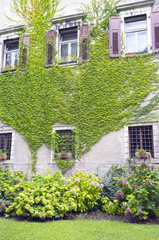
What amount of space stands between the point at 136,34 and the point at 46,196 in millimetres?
6713

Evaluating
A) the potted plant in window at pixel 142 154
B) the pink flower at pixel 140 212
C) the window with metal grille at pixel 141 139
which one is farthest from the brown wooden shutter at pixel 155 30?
the pink flower at pixel 140 212

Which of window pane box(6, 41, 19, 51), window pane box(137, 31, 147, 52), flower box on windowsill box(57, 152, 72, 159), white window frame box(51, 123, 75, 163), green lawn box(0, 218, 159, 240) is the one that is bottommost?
green lawn box(0, 218, 159, 240)

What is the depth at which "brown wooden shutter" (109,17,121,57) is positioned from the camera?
31.2 feet

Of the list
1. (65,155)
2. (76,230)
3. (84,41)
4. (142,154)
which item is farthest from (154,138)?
(84,41)

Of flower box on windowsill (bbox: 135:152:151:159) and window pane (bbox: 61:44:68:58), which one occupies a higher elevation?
window pane (bbox: 61:44:68:58)

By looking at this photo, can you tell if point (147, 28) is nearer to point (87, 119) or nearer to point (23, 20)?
point (87, 119)

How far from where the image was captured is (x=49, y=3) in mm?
11086

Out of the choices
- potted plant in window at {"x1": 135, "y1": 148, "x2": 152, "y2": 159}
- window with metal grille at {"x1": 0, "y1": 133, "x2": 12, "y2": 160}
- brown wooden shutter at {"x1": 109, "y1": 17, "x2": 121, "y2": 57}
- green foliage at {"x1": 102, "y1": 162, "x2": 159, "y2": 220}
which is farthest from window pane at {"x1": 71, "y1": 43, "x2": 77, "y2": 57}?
green foliage at {"x1": 102, "y1": 162, "x2": 159, "y2": 220}

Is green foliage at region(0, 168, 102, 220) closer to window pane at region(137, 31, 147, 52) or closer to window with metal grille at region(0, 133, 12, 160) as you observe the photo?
window with metal grille at region(0, 133, 12, 160)

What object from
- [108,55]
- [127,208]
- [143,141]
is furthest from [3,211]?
[108,55]

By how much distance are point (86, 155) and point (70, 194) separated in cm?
239

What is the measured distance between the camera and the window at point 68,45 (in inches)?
407

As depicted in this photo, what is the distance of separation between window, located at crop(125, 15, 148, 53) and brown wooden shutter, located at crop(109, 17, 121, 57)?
388 millimetres

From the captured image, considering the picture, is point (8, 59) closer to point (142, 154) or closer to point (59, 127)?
point (59, 127)
